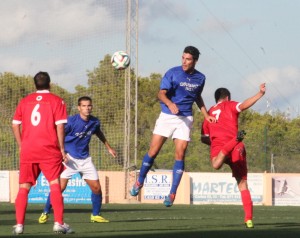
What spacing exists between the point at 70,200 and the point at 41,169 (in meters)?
22.2

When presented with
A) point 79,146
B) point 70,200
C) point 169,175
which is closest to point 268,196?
point 169,175

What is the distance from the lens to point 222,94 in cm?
1455

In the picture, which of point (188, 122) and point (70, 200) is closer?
point (188, 122)

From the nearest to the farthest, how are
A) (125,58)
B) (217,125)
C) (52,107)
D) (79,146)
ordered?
1. (52,107)
2. (217,125)
3. (79,146)
4. (125,58)

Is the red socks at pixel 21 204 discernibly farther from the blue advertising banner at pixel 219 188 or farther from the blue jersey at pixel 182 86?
the blue advertising banner at pixel 219 188

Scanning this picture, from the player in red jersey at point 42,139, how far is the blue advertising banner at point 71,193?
71.9ft

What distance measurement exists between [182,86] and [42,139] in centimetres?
326

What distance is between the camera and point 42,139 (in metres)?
12.1

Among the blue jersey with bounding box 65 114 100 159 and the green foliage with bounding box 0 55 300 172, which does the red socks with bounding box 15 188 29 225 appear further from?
the green foliage with bounding box 0 55 300 172

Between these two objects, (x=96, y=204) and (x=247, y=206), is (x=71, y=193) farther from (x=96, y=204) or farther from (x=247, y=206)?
(x=247, y=206)

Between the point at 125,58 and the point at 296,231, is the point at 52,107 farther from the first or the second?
the point at 125,58

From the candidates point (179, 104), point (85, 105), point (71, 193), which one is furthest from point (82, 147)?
point (71, 193)

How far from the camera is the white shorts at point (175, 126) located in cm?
1507

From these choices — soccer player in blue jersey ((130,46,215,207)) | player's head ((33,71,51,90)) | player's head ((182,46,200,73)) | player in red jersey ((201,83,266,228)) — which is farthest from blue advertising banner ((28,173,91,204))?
player's head ((33,71,51,90))
